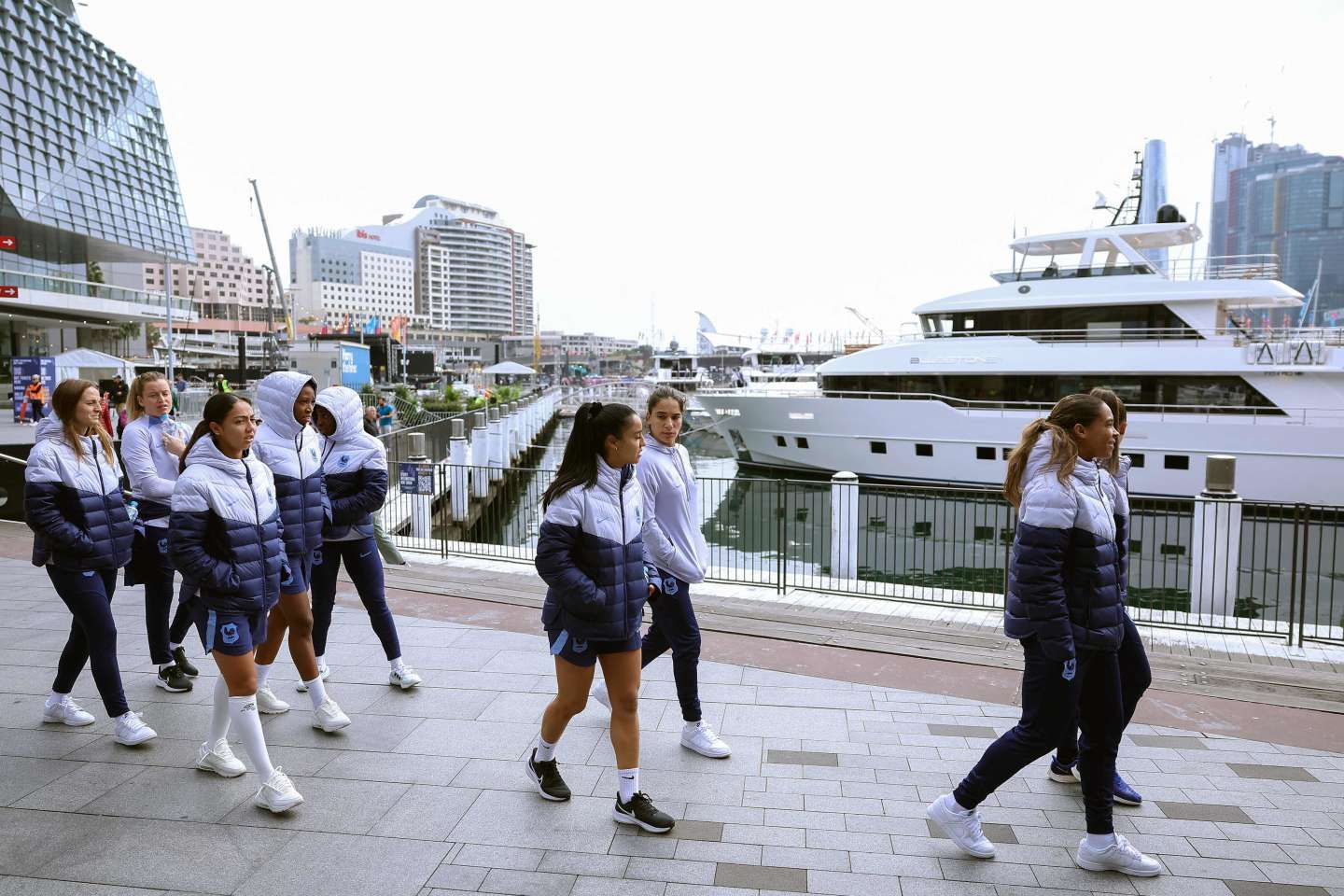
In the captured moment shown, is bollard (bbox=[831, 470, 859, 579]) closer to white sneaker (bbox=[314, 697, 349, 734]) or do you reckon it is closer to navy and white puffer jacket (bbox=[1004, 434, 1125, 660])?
white sneaker (bbox=[314, 697, 349, 734])

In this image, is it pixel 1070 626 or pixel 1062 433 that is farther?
pixel 1062 433

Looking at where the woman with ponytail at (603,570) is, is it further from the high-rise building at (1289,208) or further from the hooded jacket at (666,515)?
the high-rise building at (1289,208)

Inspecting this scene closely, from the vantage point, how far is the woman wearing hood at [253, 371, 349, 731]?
14.5ft

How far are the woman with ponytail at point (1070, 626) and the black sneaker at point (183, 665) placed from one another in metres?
4.36

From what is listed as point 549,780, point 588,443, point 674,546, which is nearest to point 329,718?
point 549,780

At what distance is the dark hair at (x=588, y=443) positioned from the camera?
3.38 meters

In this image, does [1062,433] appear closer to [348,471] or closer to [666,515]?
[666,515]

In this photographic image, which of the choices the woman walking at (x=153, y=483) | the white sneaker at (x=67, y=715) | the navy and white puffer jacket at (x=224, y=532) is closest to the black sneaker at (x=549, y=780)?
the navy and white puffer jacket at (x=224, y=532)

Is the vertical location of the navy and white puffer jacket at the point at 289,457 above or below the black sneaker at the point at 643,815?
above

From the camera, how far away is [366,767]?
4168 millimetres

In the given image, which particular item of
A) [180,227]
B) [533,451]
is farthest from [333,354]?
[180,227]

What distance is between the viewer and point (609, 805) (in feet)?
12.5

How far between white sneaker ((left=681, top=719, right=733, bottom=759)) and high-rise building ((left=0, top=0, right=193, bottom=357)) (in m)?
44.6

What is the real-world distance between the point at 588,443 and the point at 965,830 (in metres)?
2.07
